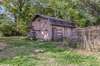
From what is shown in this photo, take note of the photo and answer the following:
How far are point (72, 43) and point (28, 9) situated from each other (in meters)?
25.3

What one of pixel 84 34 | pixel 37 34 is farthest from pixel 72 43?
pixel 37 34

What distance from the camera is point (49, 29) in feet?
82.3

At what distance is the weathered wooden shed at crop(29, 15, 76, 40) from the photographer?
24.9 metres

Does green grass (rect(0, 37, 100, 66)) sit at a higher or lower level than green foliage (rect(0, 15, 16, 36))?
lower

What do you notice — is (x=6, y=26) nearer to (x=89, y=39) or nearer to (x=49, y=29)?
(x=49, y=29)

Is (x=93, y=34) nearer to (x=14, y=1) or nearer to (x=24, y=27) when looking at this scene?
(x=24, y=27)

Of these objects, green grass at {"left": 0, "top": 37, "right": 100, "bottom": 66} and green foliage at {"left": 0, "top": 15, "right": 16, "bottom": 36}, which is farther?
green foliage at {"left": 0, "top": 15, "right": 16, "bottom": 36}

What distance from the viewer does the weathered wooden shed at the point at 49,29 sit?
24.9 meters

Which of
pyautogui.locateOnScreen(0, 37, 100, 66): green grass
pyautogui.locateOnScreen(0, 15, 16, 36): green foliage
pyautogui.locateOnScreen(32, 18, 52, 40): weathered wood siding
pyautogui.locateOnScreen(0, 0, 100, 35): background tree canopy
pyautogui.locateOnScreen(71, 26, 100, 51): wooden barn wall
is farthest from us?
pyautogui.locateOnScreen(0, 0, 100, 35): background tree canopy

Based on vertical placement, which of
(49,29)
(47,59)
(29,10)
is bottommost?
(47,59)

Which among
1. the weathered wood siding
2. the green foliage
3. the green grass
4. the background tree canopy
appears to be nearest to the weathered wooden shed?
the weathered wood siding

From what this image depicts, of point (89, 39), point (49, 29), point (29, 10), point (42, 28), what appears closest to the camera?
point (89, 39)

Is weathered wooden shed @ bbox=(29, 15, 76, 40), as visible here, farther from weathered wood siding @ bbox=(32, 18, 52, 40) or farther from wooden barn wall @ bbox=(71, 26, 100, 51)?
wooden barn wall @ bbox=(71, 26, 100, 51)

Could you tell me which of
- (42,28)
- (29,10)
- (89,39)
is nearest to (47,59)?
(89,39)
